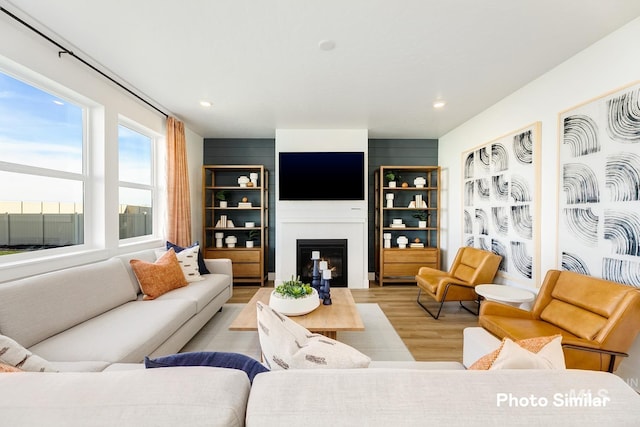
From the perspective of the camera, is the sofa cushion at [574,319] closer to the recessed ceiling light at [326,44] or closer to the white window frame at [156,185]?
the recessed ceiling light at [326,44]

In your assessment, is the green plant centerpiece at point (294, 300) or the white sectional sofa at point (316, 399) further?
the green plant centerpiece at point (294, 300)

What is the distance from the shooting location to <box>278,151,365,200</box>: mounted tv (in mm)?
4363

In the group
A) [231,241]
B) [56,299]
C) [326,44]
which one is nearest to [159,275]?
[56,299]

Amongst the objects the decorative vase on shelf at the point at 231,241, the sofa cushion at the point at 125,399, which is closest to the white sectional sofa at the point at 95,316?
the sofa cushion at the point at 125,399

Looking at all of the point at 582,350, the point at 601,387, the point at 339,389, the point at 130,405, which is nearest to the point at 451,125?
the point at 582,350

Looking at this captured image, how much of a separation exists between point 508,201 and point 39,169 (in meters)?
4.48

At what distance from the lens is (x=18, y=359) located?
1.13m

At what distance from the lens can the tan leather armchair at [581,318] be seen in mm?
1686

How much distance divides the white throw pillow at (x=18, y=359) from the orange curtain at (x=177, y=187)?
2.58 metres

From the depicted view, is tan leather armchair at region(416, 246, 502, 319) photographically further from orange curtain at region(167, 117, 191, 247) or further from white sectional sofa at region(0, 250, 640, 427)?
orange curtain at region(167, 117, 191, 247)

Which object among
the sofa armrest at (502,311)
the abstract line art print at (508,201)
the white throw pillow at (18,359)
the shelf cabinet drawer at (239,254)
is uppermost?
the abstract line art print at (508,201)

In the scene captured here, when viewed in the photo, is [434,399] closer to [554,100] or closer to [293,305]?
[293,305]

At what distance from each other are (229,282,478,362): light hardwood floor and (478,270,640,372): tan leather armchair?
0.55 metres

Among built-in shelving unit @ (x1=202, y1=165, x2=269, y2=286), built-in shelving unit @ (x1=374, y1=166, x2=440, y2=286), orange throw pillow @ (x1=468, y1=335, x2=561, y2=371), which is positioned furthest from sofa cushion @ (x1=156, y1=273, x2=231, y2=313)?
built-in shelving unit @ (x1=374, y1=166, x2=440, y2=286)
